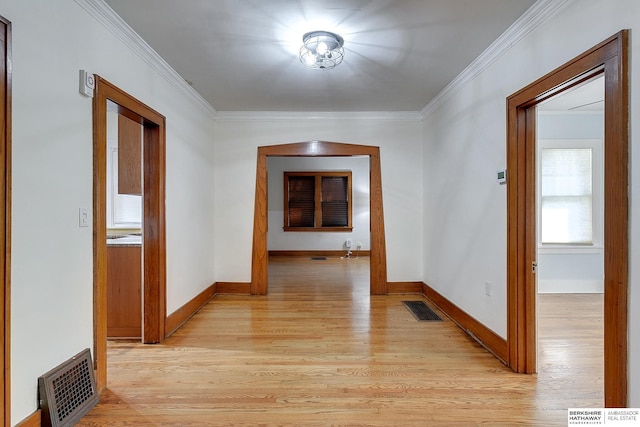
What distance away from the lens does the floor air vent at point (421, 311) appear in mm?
3502

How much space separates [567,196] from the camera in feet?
15.2

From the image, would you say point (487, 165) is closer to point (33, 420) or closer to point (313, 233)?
point (33, 420)

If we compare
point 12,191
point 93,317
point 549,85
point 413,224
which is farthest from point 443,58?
point 93,317

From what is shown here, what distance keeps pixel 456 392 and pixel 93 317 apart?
2415 millimetres

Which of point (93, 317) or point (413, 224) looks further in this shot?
point (413, 224)

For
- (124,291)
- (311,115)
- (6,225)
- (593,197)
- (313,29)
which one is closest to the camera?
(6,225)

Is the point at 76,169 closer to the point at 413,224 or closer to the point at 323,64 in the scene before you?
the point at 323,64

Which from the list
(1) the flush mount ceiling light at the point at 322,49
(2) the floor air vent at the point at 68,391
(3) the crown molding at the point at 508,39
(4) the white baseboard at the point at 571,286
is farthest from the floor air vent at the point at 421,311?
(2) the floor air vent at the point at 68,391

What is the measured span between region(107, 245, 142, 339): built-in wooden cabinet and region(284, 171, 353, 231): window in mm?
5252

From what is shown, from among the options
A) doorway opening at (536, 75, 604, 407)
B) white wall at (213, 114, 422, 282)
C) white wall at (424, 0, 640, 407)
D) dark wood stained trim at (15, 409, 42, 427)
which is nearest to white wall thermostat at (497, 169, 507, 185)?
white wall at (424, 0, 640, 407)

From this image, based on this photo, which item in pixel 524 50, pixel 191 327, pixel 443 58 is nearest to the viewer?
pixel 524 50

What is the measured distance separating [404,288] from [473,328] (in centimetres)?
156

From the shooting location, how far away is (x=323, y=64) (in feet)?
8.84


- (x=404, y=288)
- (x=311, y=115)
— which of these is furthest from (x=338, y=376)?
(x=311, y=115)
